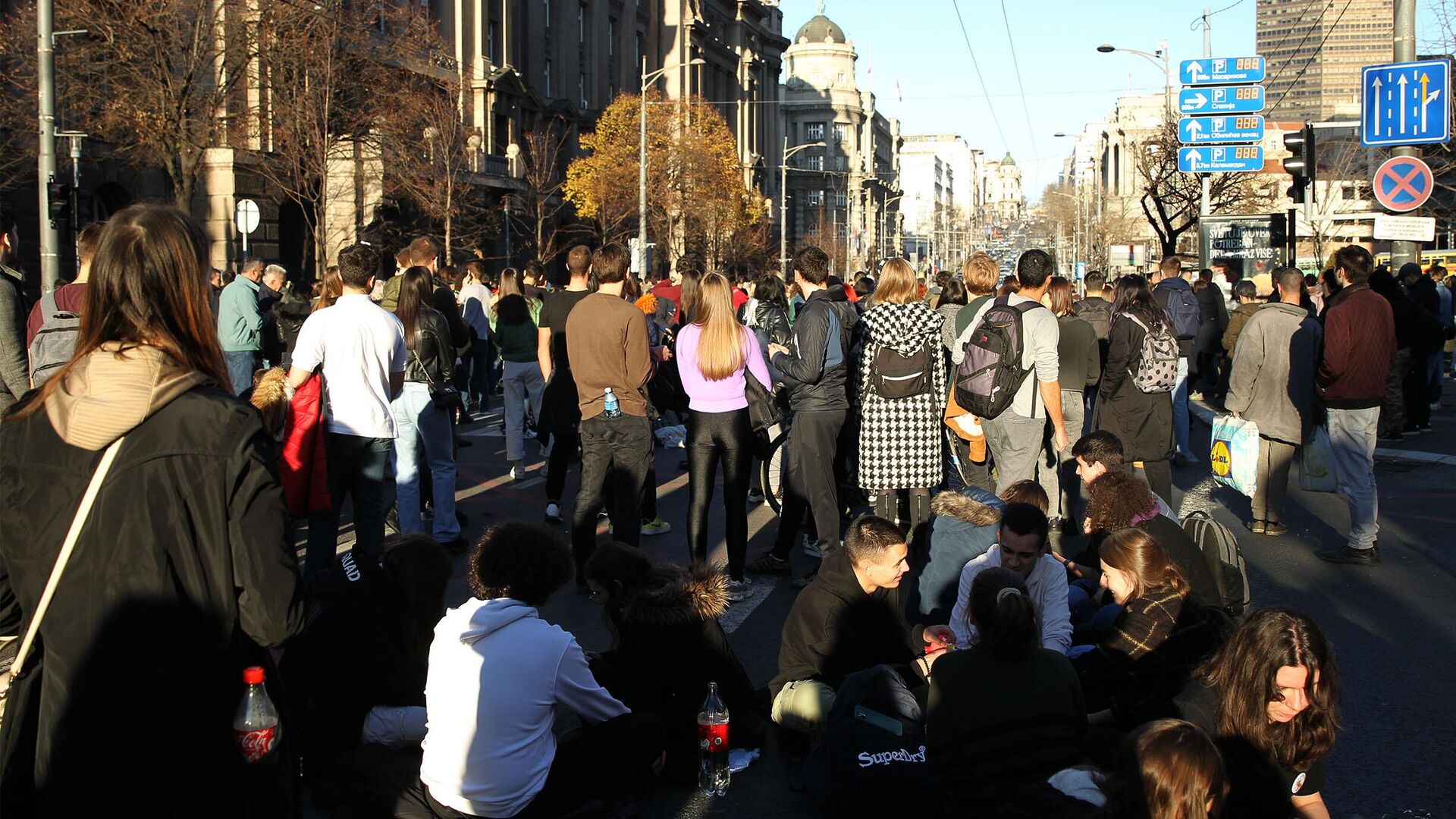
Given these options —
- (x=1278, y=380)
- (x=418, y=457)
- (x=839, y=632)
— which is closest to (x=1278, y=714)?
(x=839, y=632)

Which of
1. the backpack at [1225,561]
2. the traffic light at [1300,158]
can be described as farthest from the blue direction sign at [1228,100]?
the backpack at [1225,561]

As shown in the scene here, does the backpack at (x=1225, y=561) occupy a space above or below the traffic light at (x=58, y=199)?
below

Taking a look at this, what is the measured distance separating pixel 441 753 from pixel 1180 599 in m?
2.81

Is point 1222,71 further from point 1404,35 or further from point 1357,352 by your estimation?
point 1357,352

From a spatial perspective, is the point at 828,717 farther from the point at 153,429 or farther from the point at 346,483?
the point at 346,483

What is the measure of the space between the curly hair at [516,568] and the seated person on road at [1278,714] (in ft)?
7.40

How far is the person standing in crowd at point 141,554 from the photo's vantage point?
267 centimetres

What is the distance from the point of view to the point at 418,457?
29.6 feet

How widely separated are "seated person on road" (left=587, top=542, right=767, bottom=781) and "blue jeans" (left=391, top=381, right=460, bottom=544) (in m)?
3.75

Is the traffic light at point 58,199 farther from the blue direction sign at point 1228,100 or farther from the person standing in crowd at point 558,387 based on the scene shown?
the blue direction sign at point 1228,100

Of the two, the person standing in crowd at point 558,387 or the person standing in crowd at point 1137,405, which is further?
the person standing in crowd at point 1137,405

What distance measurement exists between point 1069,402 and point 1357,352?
2.43 m

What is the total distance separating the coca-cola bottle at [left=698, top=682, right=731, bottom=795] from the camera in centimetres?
503

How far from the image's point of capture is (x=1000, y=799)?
166 inches
